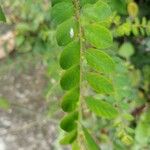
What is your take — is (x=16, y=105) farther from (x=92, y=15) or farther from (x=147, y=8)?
(x=92, y=15)

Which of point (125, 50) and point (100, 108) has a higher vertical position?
point (100, 108)

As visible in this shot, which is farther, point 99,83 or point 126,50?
point 126,50

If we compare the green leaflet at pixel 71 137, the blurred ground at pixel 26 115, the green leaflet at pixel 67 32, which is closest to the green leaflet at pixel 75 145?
the green leaflet at pixel 71 137

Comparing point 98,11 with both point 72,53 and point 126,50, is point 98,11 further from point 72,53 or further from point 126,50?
point 126,50

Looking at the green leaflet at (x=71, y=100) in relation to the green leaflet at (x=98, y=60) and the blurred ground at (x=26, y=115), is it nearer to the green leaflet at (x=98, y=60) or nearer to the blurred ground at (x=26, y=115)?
the green leaflet at (x=98, y=60)

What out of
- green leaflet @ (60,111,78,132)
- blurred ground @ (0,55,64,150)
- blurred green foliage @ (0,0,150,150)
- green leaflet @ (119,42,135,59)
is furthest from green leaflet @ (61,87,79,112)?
blurred ground @ (0,55,64,150)

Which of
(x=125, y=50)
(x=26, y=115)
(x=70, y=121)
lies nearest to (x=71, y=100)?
(x=70, y=121)

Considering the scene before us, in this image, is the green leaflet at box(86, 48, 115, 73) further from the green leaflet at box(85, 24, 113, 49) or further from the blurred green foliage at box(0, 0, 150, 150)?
the blurred green foliage at box(0, 0, 150, 150)
